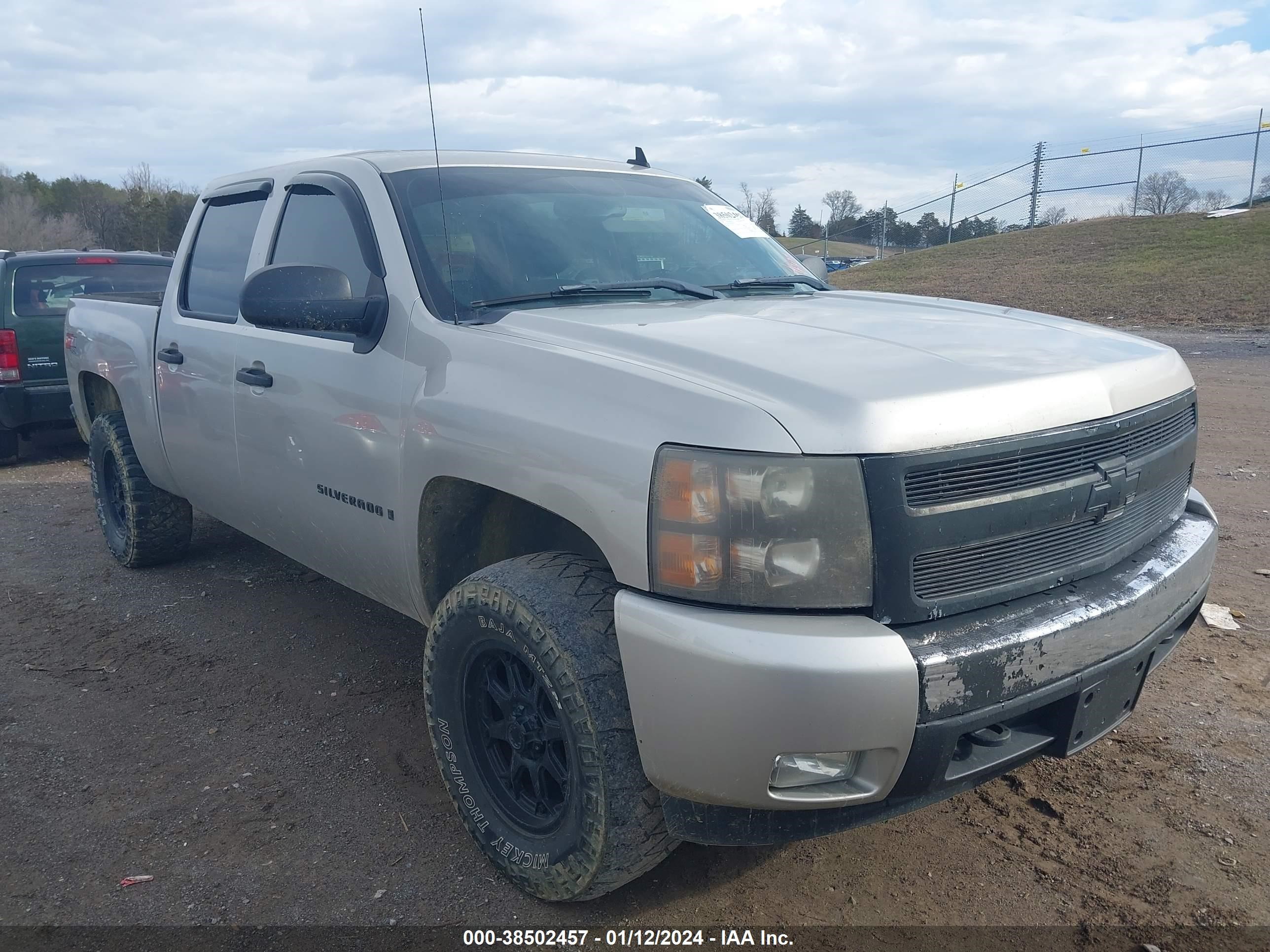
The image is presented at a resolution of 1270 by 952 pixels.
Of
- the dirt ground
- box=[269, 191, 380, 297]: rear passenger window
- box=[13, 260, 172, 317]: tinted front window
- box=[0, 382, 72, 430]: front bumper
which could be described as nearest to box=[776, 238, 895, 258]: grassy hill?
box=[13, 260, 172, 317]: tinted front window

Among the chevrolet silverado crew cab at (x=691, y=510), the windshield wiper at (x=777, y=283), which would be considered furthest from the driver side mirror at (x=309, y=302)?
the windshield wiper at (x=777, y=283)

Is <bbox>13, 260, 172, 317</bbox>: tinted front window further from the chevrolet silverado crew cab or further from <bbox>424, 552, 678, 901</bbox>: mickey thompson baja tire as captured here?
<bbox>424, 552, 678, 901</bbox>: mickey thompson baja tire

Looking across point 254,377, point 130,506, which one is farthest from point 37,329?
point 254,377

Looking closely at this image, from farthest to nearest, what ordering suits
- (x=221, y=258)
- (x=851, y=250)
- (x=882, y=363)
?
(x=851, y=250)
(x=221, y=258)
(x=882, y=363)

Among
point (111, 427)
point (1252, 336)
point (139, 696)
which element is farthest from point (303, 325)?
point (1252, 336)

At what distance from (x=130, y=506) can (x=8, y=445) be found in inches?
164

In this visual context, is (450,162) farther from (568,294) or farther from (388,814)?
(388,814)

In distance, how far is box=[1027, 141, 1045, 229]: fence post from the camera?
104 feet

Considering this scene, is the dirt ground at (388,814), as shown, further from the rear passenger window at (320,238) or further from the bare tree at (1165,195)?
the bare tree at (1165,195)

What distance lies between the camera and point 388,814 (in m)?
3.02

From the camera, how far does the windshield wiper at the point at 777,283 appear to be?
3510 mm

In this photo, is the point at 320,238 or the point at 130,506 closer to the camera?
the point at 320,238

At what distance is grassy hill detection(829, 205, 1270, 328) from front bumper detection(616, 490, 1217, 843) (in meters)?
14.4

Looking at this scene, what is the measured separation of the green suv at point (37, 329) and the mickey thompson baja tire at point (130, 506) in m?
2.92
